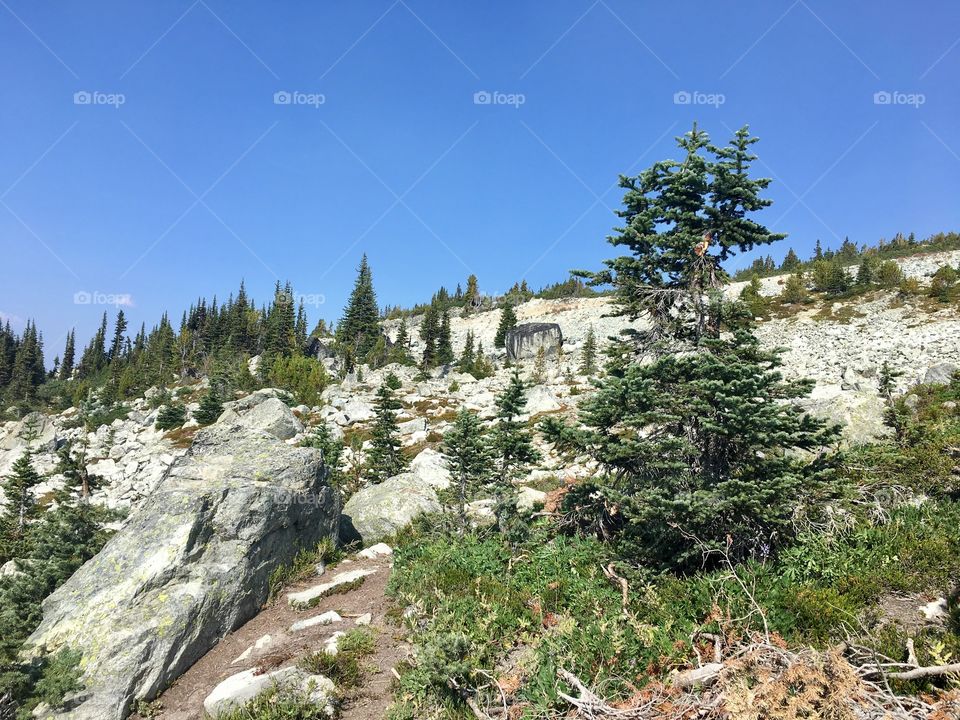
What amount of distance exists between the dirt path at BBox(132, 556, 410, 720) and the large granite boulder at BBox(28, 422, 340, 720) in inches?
12.0

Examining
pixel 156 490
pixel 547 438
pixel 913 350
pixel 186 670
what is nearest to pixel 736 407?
pixel 547 438

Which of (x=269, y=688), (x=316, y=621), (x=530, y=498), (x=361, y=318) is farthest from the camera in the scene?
(x=361, y=318)

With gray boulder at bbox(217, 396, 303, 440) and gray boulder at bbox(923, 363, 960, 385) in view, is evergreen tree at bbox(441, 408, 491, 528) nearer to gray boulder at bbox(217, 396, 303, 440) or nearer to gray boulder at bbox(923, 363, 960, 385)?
gray boulder at bbox(217, 396, 303, 440)

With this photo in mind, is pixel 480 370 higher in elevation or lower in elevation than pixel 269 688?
higher

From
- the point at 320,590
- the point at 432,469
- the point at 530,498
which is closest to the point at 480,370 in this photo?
the point at 432,469

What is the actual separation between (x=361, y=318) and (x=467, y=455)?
Answer: 6458 cm

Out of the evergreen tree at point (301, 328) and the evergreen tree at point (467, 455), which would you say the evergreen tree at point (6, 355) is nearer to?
the evergreen tree at point (301, 328)

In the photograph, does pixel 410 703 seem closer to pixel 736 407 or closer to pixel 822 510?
pixel 736 407

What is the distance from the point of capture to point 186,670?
7.87 metres

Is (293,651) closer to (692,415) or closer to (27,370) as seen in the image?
(692,415)

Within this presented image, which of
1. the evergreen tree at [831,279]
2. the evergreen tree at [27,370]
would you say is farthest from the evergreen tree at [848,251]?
the evergreen tree at [27,370]

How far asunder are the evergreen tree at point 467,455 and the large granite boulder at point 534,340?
1958 inches

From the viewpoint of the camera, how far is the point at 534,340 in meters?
65.7

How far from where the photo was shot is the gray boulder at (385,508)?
1448 centimetres
